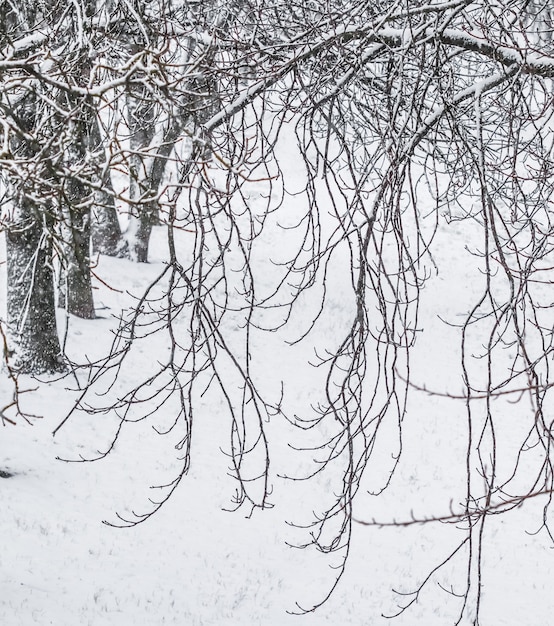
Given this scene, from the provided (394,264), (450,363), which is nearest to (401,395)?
(450,363)

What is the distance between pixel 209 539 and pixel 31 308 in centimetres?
Answer: 374

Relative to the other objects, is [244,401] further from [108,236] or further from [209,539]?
[108,236]

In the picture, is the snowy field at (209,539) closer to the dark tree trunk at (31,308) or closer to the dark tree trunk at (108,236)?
the dark tree trunk at (31,308)

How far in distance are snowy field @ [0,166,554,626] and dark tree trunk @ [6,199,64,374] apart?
1.42ft

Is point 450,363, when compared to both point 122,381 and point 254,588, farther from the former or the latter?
point 254,588

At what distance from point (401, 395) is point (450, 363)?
2435mm

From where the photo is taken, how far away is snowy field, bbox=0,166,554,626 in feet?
21.2

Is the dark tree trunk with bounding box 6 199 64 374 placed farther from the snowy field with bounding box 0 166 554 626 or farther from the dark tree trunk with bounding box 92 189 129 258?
the dark tree trunk with bounding box 92 189 129 258

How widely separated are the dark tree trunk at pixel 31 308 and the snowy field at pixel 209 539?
0.43 meters

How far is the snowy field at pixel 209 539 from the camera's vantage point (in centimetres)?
645

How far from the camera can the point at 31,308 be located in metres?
8.80

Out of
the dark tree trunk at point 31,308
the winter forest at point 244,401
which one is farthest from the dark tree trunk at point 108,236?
the dark tree trunk at point 31,308

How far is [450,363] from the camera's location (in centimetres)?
1351

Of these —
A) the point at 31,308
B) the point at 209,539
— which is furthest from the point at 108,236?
the point at 209,539
